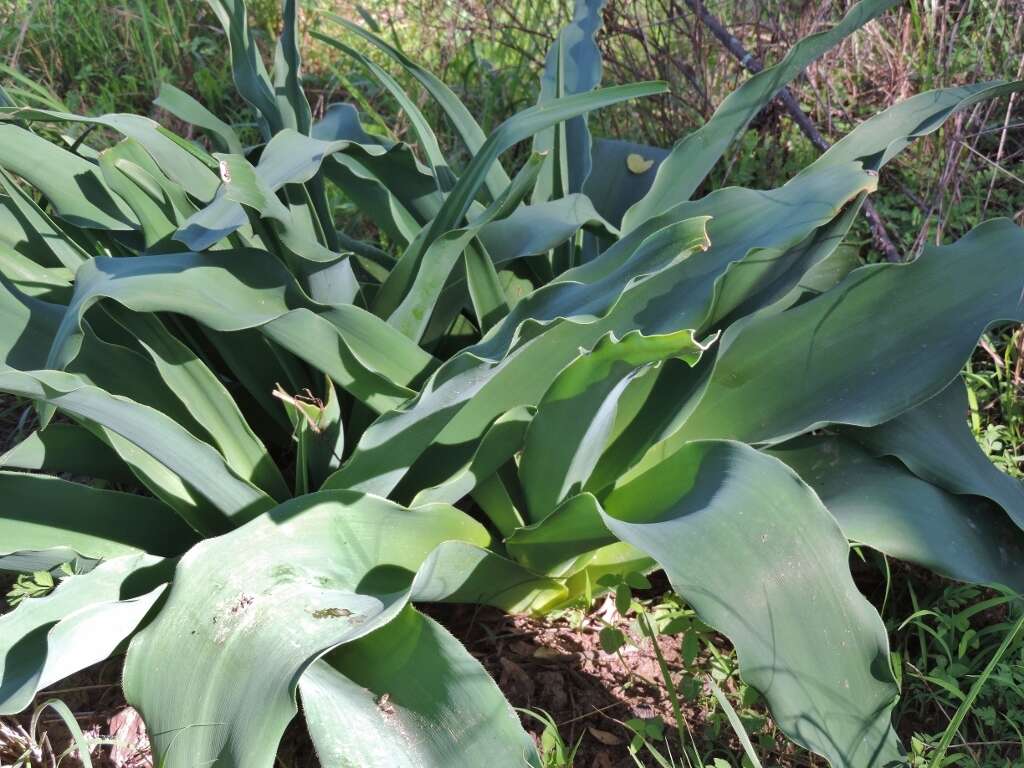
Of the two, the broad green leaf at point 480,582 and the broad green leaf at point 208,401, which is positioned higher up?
the broad green leaf at point 208,401

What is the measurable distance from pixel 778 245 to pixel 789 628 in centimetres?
57

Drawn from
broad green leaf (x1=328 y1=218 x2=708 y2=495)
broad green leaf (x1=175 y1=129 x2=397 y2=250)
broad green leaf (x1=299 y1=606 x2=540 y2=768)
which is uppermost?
broad green leaf (x1=175 y1=129 x2=397 y2=250)

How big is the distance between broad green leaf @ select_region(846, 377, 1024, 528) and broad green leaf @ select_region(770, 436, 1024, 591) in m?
0.03

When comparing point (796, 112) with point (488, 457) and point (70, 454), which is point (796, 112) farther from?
point (70, 454)

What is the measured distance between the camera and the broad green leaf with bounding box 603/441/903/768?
1.13 m

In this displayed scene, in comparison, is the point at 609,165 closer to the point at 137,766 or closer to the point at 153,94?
the point at 137,766

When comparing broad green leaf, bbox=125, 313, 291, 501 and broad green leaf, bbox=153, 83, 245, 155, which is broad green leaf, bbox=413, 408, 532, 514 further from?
broad green leaf, bbox=153, 83, 245, 155

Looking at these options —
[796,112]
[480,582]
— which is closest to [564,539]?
[480,582]

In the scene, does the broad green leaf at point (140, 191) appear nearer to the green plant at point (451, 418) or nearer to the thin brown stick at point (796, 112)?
the green plant at point (451, 418)

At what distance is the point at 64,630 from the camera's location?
1.18m

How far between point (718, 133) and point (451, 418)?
70 centimetres

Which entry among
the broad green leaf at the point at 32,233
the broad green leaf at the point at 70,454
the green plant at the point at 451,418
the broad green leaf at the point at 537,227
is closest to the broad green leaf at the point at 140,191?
the green plant at the point at 451,418

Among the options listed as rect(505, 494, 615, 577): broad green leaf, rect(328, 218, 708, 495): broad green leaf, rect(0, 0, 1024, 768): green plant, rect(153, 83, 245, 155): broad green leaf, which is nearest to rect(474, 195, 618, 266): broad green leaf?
rect(0, 0, 1024, 768): green plant

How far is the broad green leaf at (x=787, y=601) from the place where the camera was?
44.6 inches
